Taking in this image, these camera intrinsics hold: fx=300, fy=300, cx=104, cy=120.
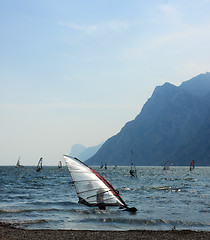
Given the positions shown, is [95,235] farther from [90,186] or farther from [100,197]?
[100,197]

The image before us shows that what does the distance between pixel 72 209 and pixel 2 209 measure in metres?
4.88

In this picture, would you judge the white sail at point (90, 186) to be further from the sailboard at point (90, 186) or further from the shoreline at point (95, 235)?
the shoreline at point (95, 235)

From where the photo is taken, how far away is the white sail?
18.2 meters

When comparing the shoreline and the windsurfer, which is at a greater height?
the windsurfer

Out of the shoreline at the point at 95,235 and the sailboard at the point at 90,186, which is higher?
the sailboard at the point at 90,186

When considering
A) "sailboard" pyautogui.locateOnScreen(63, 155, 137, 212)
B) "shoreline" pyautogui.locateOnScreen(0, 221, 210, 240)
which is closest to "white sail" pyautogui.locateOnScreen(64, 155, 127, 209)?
"sailboard" pyautogui.locateOnScreen(63, 155, 137, 212)

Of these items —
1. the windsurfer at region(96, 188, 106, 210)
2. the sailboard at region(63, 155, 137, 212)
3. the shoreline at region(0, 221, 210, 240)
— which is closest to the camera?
the shoreline at region(0, 221, 210, 240)

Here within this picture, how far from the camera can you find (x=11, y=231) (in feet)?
43.9

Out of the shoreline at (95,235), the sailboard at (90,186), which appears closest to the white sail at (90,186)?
the sailboard at (90,186)

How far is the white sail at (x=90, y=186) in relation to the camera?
1819 centimetres

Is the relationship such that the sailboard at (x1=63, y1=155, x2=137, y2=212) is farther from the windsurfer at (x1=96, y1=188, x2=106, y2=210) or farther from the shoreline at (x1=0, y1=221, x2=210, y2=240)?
the shoreline at (x1=0, y1=221, x2=210, y2=240)

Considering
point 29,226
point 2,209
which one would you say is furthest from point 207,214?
point 2,209

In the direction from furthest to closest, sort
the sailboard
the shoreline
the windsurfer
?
the windsurfer < the sailboard < the shoreline

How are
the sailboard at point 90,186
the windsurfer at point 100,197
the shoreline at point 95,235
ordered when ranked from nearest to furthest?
the shoreline at point 95,235
the sailboard at point 90,186
the windsurfer at point 100,197
